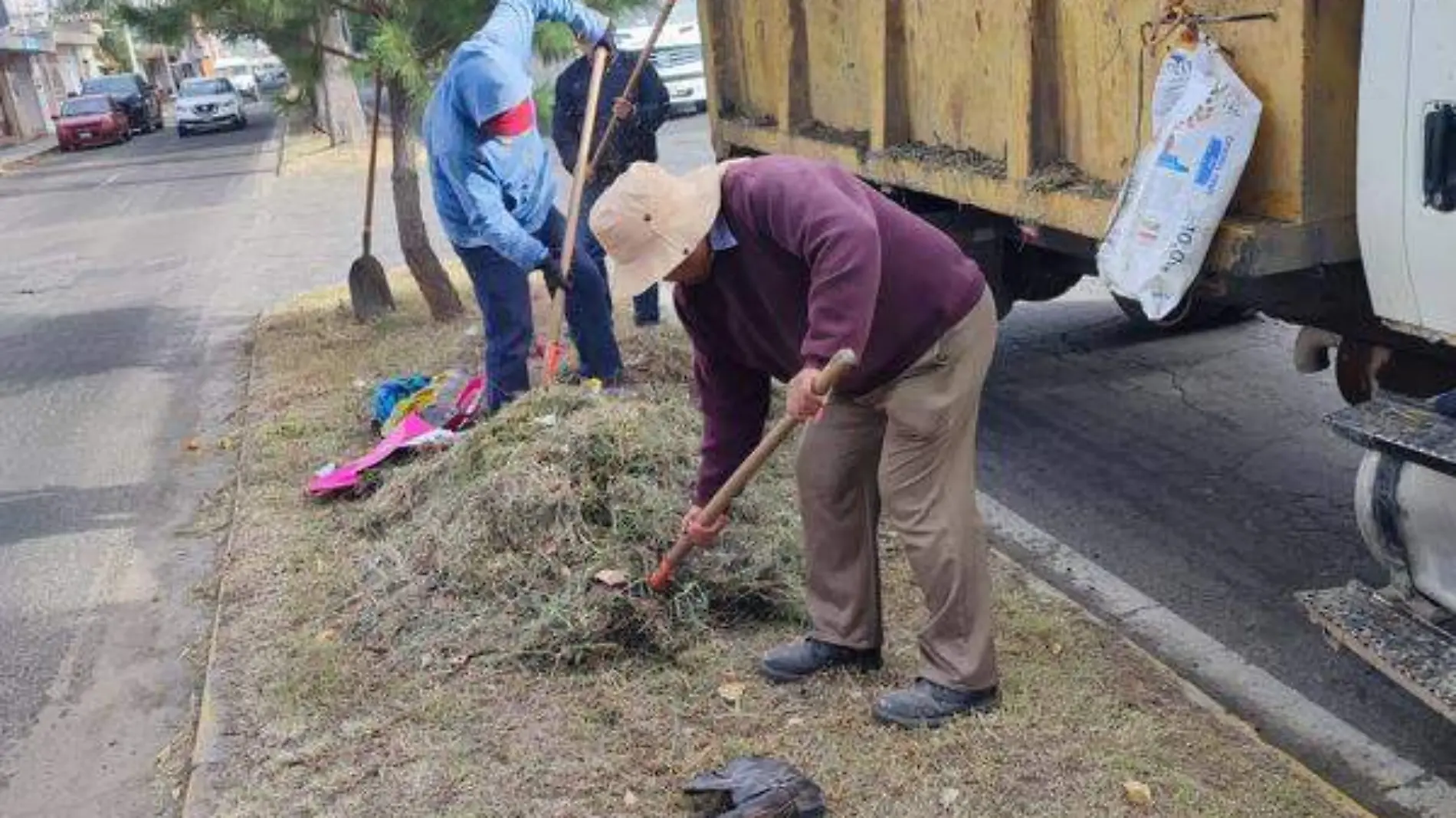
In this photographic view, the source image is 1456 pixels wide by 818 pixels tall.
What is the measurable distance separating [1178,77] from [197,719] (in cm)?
314

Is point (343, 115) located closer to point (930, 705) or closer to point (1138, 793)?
point (930, 705)

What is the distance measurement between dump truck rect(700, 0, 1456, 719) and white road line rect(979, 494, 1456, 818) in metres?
0.43

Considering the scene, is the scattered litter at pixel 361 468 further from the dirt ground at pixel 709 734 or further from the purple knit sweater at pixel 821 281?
the purple knit sweater at pixel 821 281

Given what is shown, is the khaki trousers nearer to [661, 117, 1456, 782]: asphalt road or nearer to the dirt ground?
the dirt ground

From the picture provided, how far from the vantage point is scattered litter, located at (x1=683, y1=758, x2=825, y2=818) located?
9.72ft

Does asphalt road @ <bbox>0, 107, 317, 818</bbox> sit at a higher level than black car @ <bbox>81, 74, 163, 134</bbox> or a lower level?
higher

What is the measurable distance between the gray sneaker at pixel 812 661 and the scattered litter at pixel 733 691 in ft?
0.26

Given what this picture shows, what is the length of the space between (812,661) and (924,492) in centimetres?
69

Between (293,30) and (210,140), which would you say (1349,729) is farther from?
(210,140)

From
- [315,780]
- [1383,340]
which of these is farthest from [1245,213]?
[315,780]

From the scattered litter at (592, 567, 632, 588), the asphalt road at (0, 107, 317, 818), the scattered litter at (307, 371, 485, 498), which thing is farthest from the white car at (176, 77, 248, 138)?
the scattered litter at (592, 567, 632, 588)

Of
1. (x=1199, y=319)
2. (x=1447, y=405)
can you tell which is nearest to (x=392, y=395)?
(x=1199, y=319)

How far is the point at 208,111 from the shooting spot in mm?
36188

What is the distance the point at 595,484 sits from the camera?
4191 mm
